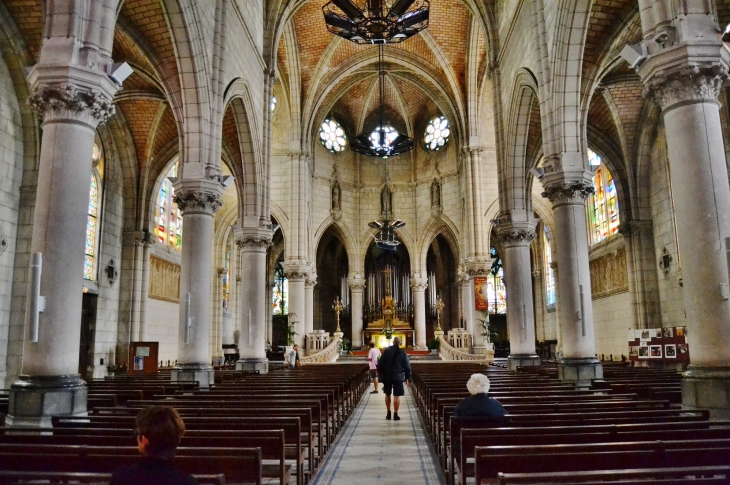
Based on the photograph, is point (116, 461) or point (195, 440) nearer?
point (116, 461)

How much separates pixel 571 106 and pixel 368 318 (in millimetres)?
28526

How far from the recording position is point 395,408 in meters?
12.2

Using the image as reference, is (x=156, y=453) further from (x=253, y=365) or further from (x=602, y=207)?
(x=602, y=207)

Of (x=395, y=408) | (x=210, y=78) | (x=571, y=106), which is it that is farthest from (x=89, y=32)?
(x=571, y=106)

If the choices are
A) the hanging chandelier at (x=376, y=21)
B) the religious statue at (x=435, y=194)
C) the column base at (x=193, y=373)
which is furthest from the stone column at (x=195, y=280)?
the religious statue at (x=435, y=194)

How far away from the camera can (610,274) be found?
25469mm

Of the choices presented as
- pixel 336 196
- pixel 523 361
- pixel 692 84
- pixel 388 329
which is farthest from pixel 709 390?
pixel 388 329

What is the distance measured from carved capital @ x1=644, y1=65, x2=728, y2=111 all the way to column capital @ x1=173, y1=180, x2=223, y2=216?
33.2ft

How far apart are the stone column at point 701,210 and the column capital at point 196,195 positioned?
9.96m

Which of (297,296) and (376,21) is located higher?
(376,21)

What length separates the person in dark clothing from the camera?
8.68 ft

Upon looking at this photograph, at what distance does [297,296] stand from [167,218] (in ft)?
25.4

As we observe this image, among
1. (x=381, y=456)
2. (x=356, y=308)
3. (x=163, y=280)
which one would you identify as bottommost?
(x=381, y=456)

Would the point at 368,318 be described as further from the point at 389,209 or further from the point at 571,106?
Result: the point at 571,106
